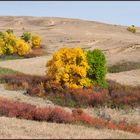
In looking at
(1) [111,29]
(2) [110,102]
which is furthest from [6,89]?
(1) [111,29]

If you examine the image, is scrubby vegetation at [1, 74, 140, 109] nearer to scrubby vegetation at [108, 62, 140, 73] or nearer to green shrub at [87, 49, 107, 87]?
green shrub at [87, 49, 107, 87]

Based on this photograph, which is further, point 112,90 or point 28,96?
point 112,90

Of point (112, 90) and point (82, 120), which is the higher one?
point (82, 120)

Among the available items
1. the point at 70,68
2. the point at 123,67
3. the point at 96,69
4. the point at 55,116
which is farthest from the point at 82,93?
the point at 123,67

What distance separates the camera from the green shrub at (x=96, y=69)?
130 feet

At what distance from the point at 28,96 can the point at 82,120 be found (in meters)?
14.5

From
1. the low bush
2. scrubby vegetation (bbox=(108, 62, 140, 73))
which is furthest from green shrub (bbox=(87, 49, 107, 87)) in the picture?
scrubby vegetation (bbox=(108, 62, 140, 73))

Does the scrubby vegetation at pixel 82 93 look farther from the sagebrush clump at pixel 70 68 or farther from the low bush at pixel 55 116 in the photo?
the low bush at pixel 55 116

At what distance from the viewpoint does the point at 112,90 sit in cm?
3672

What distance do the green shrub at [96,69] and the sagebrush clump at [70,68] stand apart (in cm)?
Result: 85

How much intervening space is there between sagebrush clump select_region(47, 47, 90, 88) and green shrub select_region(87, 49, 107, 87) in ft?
2.79

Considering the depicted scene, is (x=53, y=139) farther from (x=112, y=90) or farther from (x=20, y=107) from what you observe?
(x=112, y=90)

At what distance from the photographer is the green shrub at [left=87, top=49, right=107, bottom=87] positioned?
3975cm

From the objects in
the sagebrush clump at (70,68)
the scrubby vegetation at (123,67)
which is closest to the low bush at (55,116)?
the sagebrush clump at (70,68)
